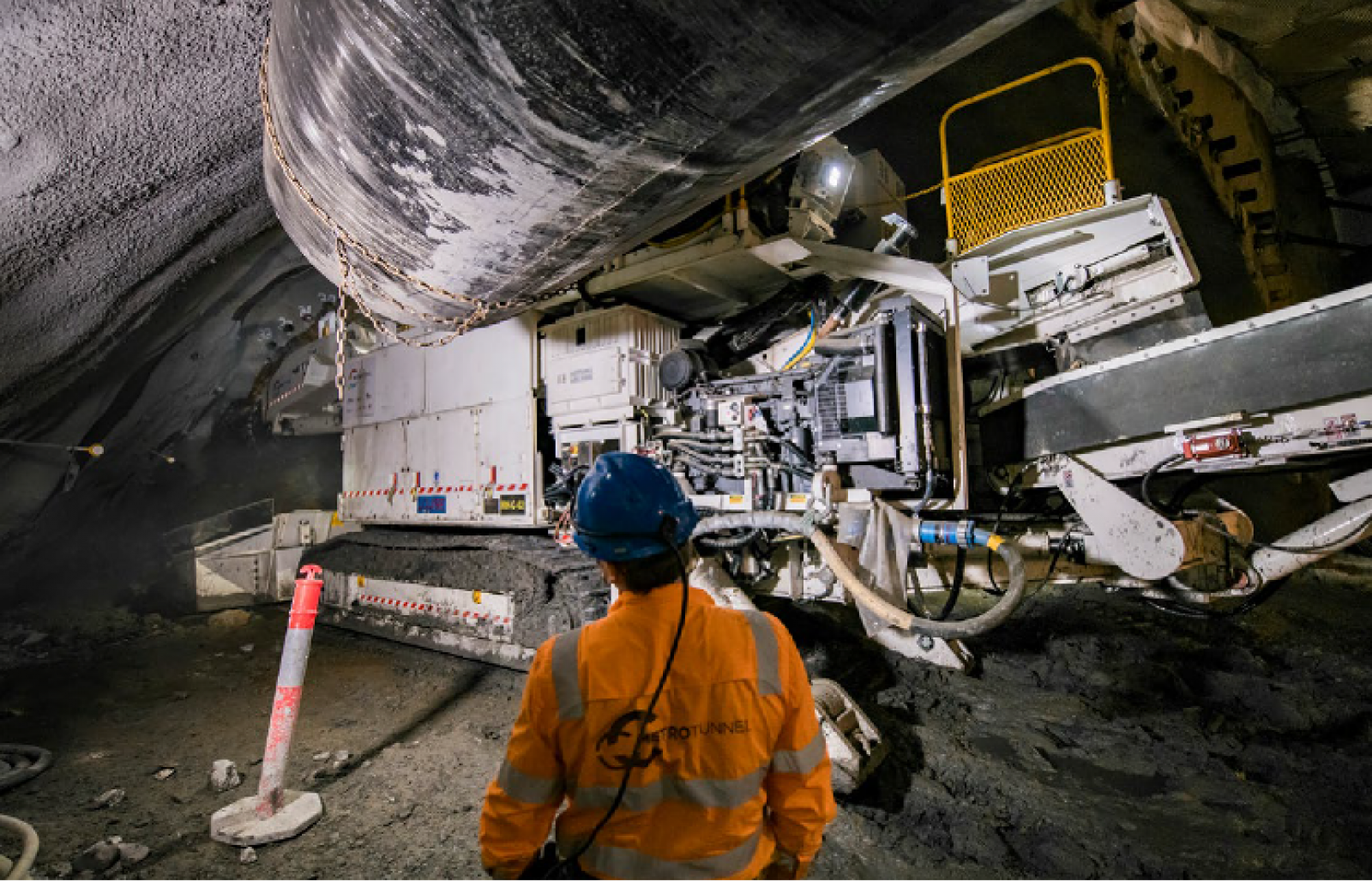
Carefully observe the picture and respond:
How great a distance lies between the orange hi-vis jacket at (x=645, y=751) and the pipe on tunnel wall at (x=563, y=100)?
146 cm

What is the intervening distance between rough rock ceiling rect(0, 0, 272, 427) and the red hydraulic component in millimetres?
5235

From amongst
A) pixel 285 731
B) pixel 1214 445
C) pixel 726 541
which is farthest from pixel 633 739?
pixel 1214 445

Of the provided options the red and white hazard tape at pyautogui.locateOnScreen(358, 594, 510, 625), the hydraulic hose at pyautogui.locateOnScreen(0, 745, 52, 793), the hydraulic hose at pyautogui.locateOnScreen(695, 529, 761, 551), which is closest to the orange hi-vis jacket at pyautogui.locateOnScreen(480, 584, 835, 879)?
the hydraulic hose at pyautogui.locateOnScreen(695, 529, 761, 551)

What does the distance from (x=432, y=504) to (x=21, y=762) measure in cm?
320

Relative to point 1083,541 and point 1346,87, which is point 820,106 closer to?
point 1083,541

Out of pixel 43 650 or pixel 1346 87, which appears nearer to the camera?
pixel 43 650

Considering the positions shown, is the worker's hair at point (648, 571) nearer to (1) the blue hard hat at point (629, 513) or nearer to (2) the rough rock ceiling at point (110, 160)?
(1) the blue hard hat at point (629, 513)

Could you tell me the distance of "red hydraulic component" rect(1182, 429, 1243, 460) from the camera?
9.34 feet

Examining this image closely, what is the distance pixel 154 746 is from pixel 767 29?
5097mm

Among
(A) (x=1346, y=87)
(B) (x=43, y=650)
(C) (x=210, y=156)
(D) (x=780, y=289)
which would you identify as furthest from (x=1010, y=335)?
(B) (x=43, y=650)

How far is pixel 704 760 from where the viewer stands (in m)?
1.27

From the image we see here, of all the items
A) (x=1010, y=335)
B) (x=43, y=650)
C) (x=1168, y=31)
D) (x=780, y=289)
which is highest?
(x=1168, y=31)

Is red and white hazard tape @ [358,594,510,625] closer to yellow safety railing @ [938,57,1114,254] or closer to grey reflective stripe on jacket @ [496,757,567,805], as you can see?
grey reflective stripe on jacket @ [496,757,567,805]

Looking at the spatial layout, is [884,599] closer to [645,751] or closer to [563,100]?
[645,751]
